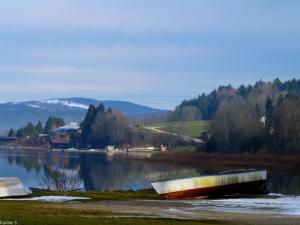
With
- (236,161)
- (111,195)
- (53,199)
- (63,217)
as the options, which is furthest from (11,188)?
(236,161)

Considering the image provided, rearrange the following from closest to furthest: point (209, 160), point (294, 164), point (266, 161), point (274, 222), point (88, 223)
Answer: point (88, 223) → point (274, 222) → point (294, 164) → point (266, 161) → point (209, 160)

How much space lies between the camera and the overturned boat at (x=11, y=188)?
37906 millimetres

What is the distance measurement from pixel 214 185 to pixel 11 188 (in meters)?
13.9

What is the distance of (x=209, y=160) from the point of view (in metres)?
133

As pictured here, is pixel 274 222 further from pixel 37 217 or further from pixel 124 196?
pixel 124 196

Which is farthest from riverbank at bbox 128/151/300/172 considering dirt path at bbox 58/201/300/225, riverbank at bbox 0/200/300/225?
riverbank at bbox 0/200/300/225

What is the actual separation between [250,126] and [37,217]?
410 ft

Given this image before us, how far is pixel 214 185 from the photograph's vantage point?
44688mm

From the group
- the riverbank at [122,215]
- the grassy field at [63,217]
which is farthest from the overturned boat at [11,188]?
the grassy field at [63,217]

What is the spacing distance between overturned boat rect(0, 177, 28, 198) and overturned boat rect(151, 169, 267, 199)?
27.1 feet

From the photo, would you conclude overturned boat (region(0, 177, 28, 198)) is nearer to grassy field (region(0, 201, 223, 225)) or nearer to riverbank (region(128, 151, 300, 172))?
grassy field (region(0, 201, 223, 225))

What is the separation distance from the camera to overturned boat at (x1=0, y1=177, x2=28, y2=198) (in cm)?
3791

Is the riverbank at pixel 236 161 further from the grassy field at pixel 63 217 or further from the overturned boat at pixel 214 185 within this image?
the grassy field at pixel 63 217

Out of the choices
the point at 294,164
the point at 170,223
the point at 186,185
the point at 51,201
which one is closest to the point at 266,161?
the point at 294,164
